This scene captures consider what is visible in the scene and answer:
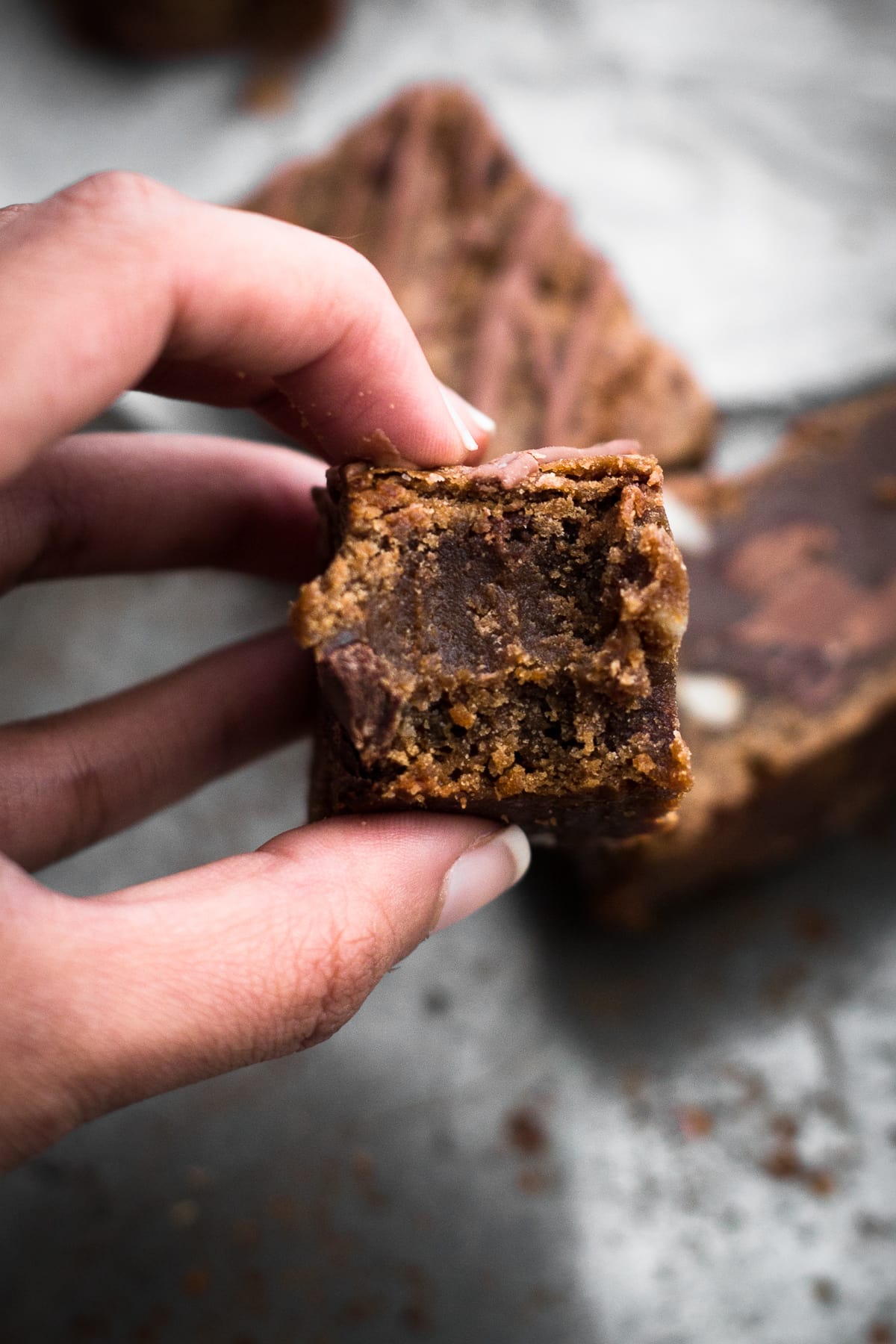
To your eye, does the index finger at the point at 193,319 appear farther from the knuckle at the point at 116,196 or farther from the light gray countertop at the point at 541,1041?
the light gray countertop at the point at 541,1041

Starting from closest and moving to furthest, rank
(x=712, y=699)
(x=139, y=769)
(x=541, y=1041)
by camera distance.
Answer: (x=139, y=769)
(x=712, y=699)
(x=541, y=1041)

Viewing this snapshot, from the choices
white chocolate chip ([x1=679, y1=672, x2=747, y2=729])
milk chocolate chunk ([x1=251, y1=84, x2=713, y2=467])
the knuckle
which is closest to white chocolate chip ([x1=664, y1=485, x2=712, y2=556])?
milk chocolate chunk ([x1=251, y1=84, x2=713, y2=467])

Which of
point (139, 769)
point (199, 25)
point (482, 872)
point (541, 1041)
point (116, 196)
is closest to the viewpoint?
point (116, 196)

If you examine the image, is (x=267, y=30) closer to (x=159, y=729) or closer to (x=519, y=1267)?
(x=159, y=729)

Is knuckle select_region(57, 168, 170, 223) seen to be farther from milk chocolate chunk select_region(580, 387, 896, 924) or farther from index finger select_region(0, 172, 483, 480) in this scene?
milk chocolate chunk select_region(580, 387, 896, 924)

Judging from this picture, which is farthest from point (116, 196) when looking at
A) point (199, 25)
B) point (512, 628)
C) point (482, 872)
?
point (199, 25)

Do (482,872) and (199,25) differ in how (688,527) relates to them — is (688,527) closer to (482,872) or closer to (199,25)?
(482,872)
